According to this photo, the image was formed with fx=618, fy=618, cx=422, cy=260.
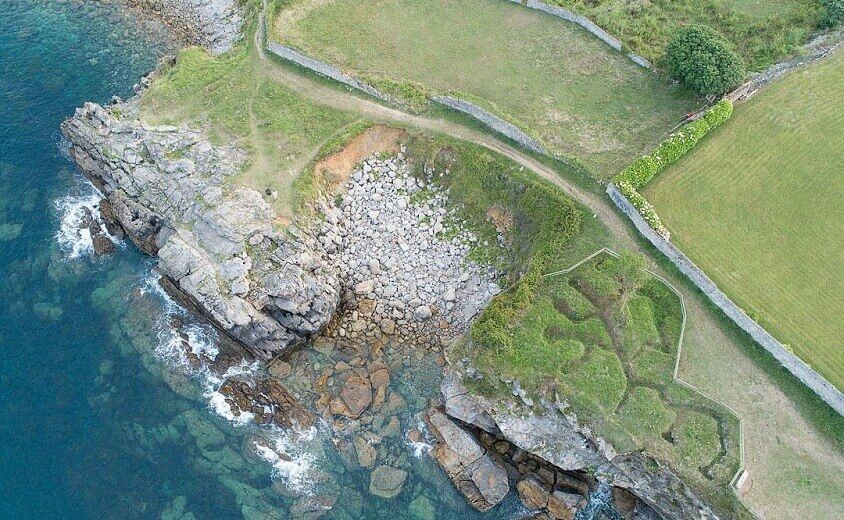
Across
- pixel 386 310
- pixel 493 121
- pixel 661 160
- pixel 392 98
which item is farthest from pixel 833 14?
pixel 386 310

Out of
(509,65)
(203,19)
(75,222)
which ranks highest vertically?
(509,65)

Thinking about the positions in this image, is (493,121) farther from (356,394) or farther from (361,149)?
(356,394)

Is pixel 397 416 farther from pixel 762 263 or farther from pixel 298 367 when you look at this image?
pixel 762 263

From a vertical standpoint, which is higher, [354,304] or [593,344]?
[593,344]

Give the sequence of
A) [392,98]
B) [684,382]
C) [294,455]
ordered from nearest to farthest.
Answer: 1. [684,382]
2. [294,455]
3. [392,98]

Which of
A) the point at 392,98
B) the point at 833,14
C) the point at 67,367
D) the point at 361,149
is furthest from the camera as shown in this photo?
the point at 833,14

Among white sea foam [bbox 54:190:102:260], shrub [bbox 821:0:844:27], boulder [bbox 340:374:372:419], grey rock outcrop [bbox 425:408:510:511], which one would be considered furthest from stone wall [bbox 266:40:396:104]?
shrub [bbox 821:0:844:27]

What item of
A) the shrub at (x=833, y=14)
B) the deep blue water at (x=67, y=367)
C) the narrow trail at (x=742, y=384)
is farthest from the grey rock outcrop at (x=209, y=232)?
the shrub at (x=833, y=14)

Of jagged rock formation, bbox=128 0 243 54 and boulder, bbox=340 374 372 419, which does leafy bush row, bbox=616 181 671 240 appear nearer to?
boulder, bbox=340 374 372 419
